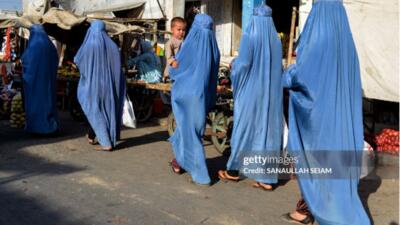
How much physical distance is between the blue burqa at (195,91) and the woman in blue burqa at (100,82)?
6.07 feet

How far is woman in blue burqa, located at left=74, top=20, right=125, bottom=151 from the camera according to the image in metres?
7.00

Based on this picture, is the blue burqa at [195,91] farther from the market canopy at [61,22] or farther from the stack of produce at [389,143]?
the market canopy at [61,22]

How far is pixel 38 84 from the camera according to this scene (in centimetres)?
797

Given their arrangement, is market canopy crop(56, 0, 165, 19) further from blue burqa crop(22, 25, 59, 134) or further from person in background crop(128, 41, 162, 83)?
blue burqa crop(22, 25, 59, 134)

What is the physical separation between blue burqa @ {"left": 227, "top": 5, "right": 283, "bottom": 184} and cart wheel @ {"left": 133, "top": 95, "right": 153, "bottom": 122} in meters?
4.62

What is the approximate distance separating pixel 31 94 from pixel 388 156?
534 cm

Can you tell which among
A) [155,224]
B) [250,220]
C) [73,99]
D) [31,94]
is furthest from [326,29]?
[73,99]

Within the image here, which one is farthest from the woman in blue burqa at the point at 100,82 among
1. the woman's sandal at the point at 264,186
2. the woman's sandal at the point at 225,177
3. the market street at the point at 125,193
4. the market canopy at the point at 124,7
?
the market canopy at the point at 124,7

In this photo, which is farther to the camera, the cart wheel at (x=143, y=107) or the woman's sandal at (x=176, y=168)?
the cart wheel at (x=143, y=107)

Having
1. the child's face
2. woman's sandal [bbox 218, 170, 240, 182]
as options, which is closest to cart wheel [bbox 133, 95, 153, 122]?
the child's face

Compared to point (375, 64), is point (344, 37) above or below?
above

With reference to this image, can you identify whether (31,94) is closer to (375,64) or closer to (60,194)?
(60,194)

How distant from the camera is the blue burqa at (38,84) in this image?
26.0ft

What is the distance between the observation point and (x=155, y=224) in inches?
168
